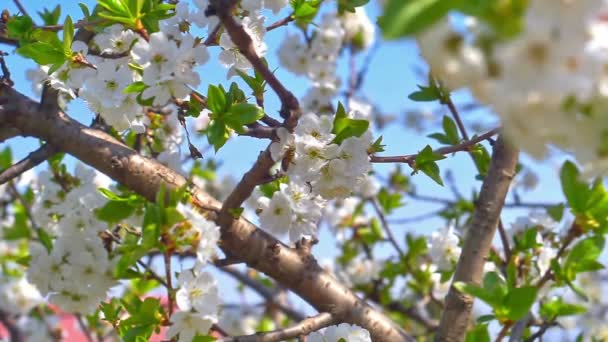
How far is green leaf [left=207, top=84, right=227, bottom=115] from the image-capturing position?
1.38 meters

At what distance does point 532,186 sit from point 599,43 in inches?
177

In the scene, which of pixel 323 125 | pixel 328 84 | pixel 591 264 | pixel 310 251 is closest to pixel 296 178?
pixel 323 125

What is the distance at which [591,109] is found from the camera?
658mm

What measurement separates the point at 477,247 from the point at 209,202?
68cm

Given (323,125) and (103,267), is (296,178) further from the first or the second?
(103,267)

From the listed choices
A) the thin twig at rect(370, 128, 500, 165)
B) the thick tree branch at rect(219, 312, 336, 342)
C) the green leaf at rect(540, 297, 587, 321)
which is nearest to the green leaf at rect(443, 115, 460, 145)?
the thin twig at rect(370, 128, 500, 165)

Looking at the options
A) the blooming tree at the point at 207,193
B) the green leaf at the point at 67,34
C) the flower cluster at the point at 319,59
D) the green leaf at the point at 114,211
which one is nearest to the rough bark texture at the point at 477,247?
the blooming tree at the point at 207,193

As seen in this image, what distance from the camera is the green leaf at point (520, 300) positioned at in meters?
1.28

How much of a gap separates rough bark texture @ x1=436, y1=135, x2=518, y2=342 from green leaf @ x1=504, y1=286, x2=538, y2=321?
41cm

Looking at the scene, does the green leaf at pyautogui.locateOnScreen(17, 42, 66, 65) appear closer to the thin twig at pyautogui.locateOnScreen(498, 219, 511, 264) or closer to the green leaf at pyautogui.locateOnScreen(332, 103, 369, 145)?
the green leaf at pyautogui.locateOnScreen(332, 103, 369, 145)

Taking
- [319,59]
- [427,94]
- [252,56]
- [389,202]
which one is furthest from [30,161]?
[319,59]

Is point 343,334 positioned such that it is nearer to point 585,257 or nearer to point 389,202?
point 585,257

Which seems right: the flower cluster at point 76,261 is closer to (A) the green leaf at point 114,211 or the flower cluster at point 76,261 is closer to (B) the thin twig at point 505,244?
(A) the green leaf at point 114,211

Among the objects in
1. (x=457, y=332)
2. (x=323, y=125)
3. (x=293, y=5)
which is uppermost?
(x=293, y=5)
